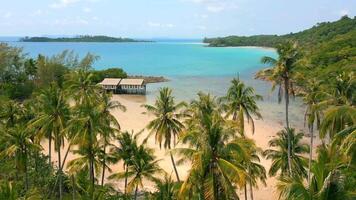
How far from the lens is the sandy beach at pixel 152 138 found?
134 ft

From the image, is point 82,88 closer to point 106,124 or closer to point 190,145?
point 106,124

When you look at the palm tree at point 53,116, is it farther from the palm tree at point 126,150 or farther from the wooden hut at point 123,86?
the wooden hut at point 123,86

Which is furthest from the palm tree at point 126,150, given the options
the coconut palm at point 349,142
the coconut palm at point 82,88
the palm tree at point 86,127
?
the coconut palm at point 349,142

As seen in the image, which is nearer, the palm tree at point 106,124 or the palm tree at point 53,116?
the palm tree at point 106,124

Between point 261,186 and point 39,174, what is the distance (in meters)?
21.1

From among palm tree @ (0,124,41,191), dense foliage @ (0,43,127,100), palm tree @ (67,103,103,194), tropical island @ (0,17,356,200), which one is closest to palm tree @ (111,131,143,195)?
tropical island @ (0,17,356,200)

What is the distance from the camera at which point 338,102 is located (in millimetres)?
30266

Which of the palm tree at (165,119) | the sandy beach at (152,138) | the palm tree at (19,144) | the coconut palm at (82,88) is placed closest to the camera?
the palm tree at (19,144)

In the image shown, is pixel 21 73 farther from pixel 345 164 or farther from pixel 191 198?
pixel 345 164

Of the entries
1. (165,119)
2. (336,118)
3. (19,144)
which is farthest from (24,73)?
(336,118)

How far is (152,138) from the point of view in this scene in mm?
56688

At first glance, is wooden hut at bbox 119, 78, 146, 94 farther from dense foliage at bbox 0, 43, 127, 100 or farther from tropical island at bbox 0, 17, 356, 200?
tropical island at bbox 0, 17, 356, 200

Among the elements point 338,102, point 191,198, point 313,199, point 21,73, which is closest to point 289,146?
point 338,102

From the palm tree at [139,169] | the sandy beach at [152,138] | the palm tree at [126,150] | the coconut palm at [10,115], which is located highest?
the coconut palm at [10,115]
